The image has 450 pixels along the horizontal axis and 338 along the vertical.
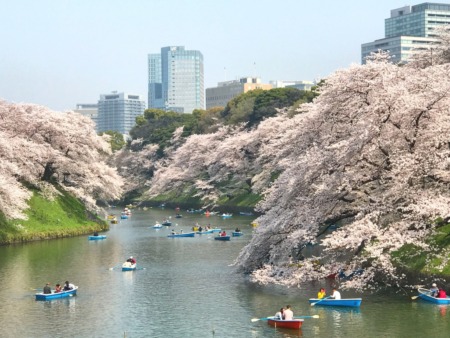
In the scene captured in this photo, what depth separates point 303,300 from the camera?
4041cm

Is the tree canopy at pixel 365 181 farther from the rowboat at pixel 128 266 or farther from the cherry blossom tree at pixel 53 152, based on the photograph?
the cherry blossom tree at pixel 53 152

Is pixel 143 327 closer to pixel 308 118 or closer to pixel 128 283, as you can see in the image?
pixel 128 283

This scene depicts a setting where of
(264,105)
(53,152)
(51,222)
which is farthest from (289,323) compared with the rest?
(264,105)

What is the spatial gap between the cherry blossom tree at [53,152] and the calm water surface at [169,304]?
579 inches

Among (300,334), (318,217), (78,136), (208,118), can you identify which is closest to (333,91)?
(318,217)

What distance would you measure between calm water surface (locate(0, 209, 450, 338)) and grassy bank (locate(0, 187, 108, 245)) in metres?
6.36

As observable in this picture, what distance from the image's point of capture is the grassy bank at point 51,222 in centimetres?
6925

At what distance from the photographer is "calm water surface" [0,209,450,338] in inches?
1374

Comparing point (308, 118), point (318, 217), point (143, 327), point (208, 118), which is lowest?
point (143, 327)

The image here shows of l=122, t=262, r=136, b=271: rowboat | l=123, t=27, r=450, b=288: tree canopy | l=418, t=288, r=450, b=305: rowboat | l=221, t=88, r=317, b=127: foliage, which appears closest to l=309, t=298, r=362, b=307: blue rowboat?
A: l=123, t=27, r=450, b=288: tree canopy

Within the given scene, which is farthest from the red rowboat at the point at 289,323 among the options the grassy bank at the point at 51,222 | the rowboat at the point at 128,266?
the grassy bank at the point at 51,222

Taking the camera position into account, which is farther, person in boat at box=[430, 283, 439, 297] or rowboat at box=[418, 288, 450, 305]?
person in boat at box=[430, 283, 439, 297]

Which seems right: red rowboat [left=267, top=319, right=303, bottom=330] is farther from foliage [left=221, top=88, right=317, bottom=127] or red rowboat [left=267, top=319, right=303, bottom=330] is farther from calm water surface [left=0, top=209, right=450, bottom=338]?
foliage [left=221, top=88, right=317, bottom=127]

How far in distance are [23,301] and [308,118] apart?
67.1 feet
